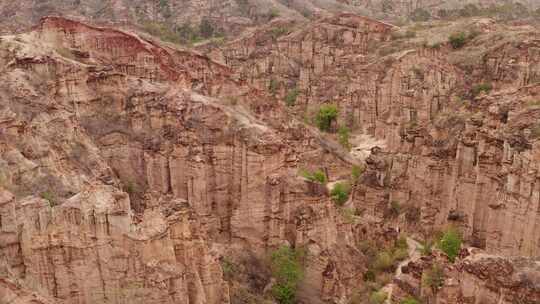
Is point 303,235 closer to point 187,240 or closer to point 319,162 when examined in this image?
point 187,240

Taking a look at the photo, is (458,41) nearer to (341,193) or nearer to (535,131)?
(341,193)

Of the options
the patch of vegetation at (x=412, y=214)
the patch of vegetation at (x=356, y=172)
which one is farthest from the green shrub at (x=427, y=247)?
the patch of vegetation at (x=356, y=172)

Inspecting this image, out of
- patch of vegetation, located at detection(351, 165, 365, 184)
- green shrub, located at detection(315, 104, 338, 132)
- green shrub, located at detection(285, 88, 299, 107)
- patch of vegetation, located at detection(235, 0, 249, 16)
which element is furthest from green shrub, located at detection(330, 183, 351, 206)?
patch of vegetation, located at detection(235, 0, 249, 16)

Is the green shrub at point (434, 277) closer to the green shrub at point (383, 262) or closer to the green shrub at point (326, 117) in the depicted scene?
the green shrub at point (383, 262)

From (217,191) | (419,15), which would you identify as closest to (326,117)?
(217,191)

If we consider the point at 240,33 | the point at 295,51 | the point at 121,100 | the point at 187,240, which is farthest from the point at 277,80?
the point at 187,240

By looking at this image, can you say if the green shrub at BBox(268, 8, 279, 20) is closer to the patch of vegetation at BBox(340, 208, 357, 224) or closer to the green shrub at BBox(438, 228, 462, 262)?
the patch of vegetation at BBox(340, 208, 357, 224)
